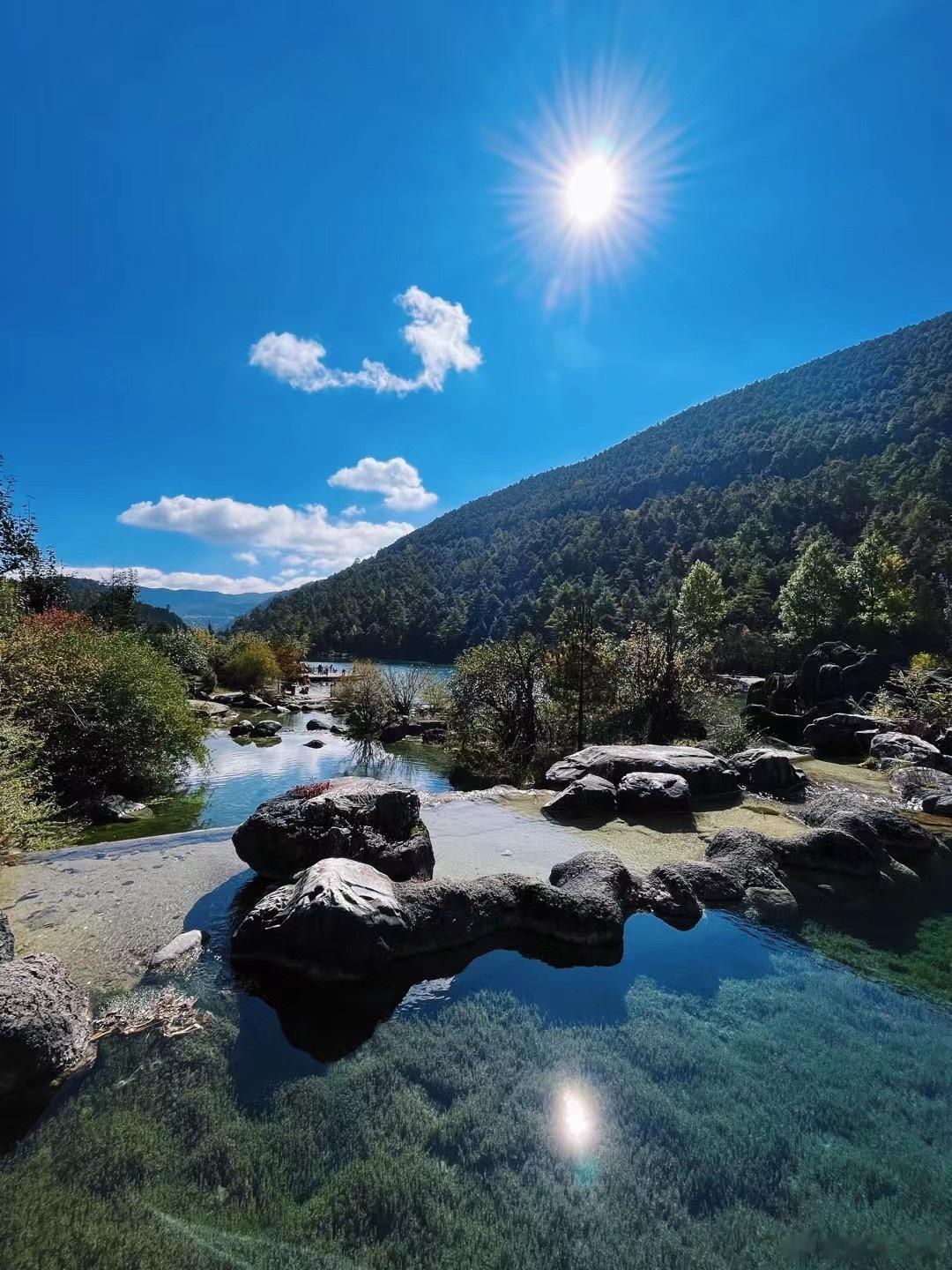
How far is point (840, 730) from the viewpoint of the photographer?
53.6ft

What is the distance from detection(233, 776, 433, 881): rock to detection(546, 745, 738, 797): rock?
4881mm

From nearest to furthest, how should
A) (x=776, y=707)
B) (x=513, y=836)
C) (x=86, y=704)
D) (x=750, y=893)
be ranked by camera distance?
(x=750, y=893)
(x=513, y=836)
(x=86, y=704)
(x=776, y=707)

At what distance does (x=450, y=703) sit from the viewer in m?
17.7

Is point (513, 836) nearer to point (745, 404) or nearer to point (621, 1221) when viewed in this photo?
point (621, 1221)

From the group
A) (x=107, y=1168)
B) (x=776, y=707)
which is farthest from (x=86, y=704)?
(x=776, y=707)

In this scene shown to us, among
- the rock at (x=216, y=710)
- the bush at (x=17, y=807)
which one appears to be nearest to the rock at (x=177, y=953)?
the bush at (x=17, y=807)

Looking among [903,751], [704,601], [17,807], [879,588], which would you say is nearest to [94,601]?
[17,807]

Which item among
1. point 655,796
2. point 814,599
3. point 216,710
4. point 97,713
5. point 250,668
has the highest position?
point 814,599

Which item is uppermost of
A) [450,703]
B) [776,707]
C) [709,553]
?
[709,553]

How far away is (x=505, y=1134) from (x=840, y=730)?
16.4m

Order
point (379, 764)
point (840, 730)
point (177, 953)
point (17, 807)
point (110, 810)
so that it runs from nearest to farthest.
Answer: point (177, 953) < point (17, 807) < point (110, 810) < point (840, 730) < point (379, 764)

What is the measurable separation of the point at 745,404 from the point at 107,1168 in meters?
152

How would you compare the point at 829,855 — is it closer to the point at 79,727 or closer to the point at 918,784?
the point at 918,784

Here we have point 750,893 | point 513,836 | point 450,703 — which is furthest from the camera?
point 450,703
